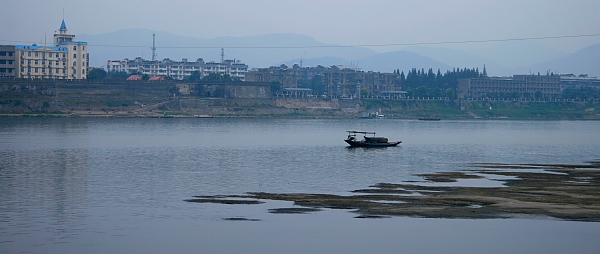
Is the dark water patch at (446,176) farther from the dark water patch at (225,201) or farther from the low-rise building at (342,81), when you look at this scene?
the low-rise building at (342,81)

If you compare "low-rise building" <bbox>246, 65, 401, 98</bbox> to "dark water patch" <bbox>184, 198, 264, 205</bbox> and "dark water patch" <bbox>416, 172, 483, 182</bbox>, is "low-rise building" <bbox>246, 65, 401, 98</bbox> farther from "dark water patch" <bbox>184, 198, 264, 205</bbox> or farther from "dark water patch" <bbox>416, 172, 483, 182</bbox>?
"dark water patch" <bbox>184, 198, 264, 205</bbox>

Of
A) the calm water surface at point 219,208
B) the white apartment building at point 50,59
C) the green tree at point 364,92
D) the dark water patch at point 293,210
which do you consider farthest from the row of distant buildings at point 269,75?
the dark water patch at point 293,210

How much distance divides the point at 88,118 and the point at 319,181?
3542 inches

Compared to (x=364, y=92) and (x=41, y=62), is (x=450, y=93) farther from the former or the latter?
(x=41, y=62)

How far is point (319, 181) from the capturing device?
34250mm

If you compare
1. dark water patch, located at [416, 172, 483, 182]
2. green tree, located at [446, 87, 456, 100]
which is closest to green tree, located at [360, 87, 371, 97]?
green tree, located at [446, 87, 456, 100]

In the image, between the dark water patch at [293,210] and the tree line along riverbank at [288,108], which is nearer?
the dark water patch at [293,210]

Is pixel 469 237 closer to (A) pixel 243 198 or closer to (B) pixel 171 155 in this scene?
(A) pixel 243 198

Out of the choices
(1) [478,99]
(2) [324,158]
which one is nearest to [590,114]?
(1) [478,99]

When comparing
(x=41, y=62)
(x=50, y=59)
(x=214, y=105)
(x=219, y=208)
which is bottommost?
(x=219, y=208)

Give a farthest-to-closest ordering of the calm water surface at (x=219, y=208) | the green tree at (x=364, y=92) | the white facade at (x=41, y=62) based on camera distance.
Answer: the green tree at (x=364, y=92) < the white facade at (x=41, y=62) < the calm water surface at (x=219, y=208)

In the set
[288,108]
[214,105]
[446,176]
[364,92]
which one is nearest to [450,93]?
[364,92]

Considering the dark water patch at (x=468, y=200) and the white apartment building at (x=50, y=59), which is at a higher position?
the white apartment building at (x=50, y=59)

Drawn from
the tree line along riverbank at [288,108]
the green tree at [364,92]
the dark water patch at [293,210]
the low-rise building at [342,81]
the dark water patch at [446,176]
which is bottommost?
the dark water patch at [293,210]
